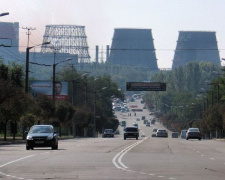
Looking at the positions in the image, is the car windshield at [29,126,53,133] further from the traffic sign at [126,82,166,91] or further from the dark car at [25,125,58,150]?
the traffic sign at [126,82,166,91]

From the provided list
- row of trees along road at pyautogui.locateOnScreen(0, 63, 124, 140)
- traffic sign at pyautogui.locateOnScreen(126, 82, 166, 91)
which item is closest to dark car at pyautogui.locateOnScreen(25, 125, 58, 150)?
row of trees along road at pyautogui.locateOnScreen(0, 63, 124, 140)

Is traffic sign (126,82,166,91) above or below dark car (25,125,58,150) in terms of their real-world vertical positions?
above

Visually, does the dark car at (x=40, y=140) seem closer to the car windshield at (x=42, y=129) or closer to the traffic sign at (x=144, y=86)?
the car windshield at (x=42, y=129)

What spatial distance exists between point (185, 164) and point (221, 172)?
13.6ft

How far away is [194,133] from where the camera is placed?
315 ft

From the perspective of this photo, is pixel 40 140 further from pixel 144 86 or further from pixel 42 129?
pixel 144 86

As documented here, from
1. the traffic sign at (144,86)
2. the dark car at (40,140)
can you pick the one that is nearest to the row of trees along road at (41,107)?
the traffic sign at (144,86)

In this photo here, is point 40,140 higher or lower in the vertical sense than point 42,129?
lower

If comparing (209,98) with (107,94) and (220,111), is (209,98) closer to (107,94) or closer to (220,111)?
(107,94)

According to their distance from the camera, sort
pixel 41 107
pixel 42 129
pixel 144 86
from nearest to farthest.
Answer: pixel 42 129
pixel 41 107
pixel 144 86

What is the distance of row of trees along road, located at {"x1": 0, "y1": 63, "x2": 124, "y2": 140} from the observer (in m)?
63.2

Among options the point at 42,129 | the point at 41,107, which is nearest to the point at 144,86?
the point at 41,107

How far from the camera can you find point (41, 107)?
86000 millimetres

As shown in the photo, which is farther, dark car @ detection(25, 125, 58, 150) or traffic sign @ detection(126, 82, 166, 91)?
traffic sign @ detection(126, 82, 166, 91)
